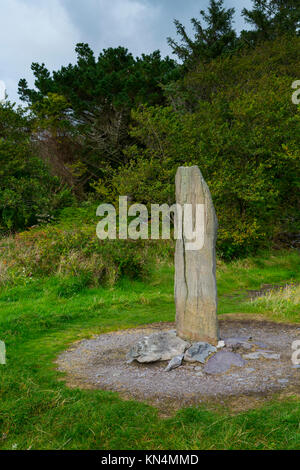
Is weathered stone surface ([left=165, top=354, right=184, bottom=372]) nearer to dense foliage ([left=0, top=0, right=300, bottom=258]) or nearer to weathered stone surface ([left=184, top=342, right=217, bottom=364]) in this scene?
weathered stone surface ([left=184, top=342, right=217, bottom=364])

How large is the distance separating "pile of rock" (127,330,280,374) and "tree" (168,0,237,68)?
77.7ft

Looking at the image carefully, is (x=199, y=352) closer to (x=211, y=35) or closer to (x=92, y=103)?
(x=92, y=103)

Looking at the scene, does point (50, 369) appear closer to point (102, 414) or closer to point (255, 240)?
point (102, 414)

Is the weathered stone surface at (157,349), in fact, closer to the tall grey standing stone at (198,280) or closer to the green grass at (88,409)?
the tall grey standing stone at (198,280)

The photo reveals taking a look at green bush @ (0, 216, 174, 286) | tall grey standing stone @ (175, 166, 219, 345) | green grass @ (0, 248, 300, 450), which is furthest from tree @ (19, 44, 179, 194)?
tall grey standing stone @ (175, 166, 219, 345)

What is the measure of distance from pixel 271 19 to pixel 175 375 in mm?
27373

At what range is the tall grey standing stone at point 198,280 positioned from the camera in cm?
651

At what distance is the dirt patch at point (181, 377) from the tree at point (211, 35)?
2356 centimetres

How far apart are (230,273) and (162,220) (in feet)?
16.9

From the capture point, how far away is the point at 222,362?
18.8 ft

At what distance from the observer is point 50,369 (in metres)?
5.80

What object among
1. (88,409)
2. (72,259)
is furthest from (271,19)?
(88,409)

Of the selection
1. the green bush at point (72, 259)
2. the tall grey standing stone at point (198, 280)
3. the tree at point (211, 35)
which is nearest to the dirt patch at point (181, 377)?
the tall grey standing stone at point (198, 280)
